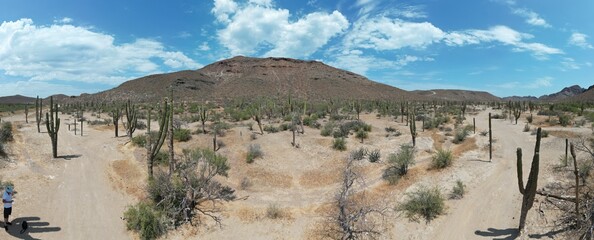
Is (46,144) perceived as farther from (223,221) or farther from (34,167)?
(223,221)

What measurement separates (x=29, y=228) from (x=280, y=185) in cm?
1031

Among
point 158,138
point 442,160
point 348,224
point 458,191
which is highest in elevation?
point 158,138

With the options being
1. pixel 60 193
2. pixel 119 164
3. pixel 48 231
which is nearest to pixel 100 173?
pixel 119 164

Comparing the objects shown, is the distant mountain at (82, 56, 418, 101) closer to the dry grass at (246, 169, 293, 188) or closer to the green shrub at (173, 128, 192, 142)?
the green shrub at (173, 128, 192, 142)

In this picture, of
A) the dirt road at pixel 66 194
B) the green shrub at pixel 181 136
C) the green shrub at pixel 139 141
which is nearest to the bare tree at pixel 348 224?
the dirt road at pixel 66 194

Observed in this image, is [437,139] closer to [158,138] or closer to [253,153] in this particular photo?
[253,153]

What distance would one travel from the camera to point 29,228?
12828 millimetres

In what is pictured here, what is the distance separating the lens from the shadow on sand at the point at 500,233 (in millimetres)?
11510

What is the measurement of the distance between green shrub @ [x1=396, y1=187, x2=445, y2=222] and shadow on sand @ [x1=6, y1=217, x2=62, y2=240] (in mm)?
12391

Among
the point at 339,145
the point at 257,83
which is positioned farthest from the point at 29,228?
the point at 257,83

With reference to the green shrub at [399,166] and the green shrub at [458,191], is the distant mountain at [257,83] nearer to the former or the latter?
the green shrub at [399,166]

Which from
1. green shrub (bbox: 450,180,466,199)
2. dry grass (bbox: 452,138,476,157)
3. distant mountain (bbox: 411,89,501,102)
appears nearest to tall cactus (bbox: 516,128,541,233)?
green shrub (bbox: 450,180,466,199)

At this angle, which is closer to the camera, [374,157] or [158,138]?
[158,138]

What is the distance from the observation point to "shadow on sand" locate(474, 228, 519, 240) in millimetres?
11510
